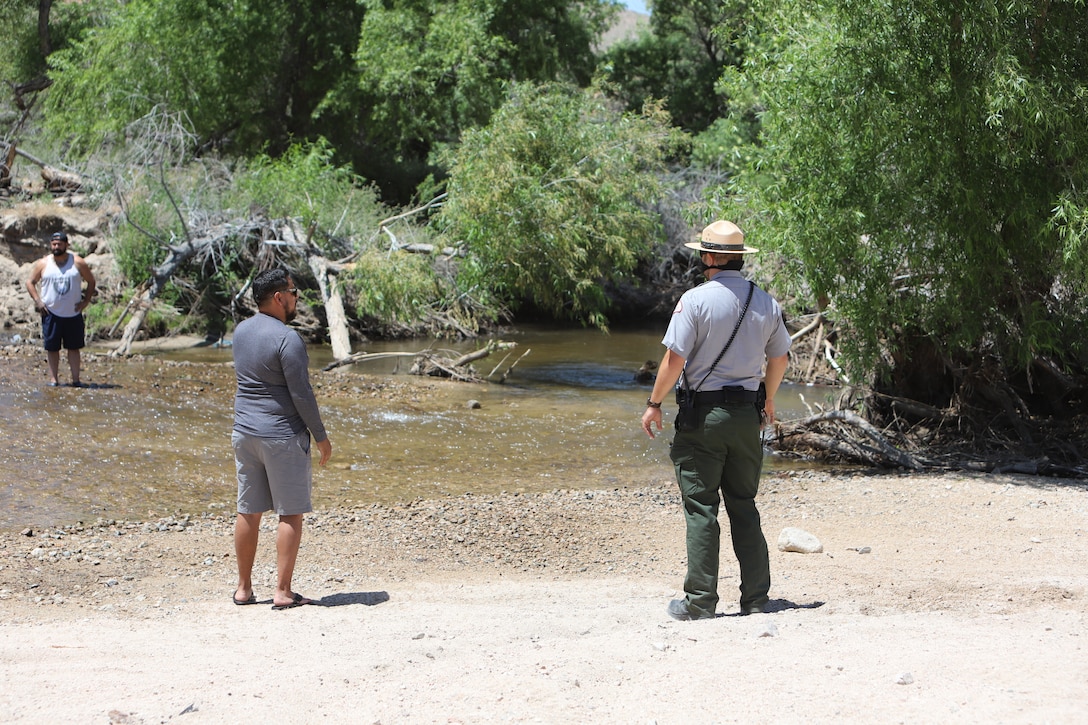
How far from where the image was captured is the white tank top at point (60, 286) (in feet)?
41.1

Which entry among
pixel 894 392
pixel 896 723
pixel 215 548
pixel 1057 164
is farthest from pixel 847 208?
pixel 896 723

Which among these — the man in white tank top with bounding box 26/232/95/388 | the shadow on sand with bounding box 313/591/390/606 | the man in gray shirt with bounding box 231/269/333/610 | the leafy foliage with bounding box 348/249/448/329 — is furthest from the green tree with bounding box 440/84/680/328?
the man in gray shirt with bounding box 231/269/333/610

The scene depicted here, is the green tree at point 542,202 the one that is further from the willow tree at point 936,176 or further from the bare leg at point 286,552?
the bare leg at point 286,552

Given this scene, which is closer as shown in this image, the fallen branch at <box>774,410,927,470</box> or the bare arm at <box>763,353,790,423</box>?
the bare arm at <box>763,353,790,423</box>

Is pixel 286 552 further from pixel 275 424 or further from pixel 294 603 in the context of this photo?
pixel 275 424

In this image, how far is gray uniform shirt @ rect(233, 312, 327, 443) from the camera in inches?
223

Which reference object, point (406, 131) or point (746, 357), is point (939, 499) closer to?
point (746, 357)

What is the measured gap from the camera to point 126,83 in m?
24.4

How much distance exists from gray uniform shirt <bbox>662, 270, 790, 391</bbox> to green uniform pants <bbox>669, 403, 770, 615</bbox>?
0.17 metres

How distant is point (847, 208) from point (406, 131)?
63.2 feet

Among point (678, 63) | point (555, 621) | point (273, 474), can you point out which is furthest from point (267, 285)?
point (678, 63)

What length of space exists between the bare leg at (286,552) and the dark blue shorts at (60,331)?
8092 millimetres

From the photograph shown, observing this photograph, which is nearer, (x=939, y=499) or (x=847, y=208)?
(x=939, y=499)

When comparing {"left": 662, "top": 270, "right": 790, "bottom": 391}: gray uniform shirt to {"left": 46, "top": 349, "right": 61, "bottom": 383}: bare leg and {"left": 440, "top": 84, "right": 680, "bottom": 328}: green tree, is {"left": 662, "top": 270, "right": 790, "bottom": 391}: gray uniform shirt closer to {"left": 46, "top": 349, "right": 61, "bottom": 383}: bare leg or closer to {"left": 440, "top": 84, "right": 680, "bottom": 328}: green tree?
{"left": 46, "top": 349, "right": 61, "bottom": 383}: bare leg
